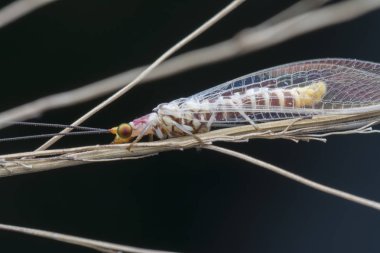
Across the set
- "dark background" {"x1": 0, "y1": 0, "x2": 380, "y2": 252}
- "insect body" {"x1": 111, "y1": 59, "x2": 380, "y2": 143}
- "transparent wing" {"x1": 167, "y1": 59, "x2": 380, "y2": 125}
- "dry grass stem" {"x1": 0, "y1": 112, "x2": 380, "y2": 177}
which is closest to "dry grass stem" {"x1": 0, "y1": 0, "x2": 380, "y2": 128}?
"dry grass stem" {"x1": 0, "y1": 112, "x2": 380, "y2": 177}

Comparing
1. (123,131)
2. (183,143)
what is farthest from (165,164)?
(183,143)

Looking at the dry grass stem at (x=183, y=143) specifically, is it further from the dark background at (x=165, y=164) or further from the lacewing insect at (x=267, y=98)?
the dark background at (x=165, y=164)

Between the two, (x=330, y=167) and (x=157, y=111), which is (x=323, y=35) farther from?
(x=157, y=111)

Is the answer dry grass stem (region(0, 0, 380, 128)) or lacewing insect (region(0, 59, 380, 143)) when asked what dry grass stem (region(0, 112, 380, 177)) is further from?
lacewing insect (region(0, 59, 380, 143))

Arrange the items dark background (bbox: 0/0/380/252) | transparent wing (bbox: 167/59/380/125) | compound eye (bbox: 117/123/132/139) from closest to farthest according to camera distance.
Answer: transparent wing (bbox: 167/59/380/125) < compound eye (bbox: 117/123/132/139) < dark background (bbox: 0/0/380/252)

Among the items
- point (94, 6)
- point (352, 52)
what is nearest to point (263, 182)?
point (352, 52)

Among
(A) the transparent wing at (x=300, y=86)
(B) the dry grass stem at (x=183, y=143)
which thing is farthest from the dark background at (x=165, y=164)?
(B) the dry grass stem at (x=183, y=143)

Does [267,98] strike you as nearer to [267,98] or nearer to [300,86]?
[267,98]
